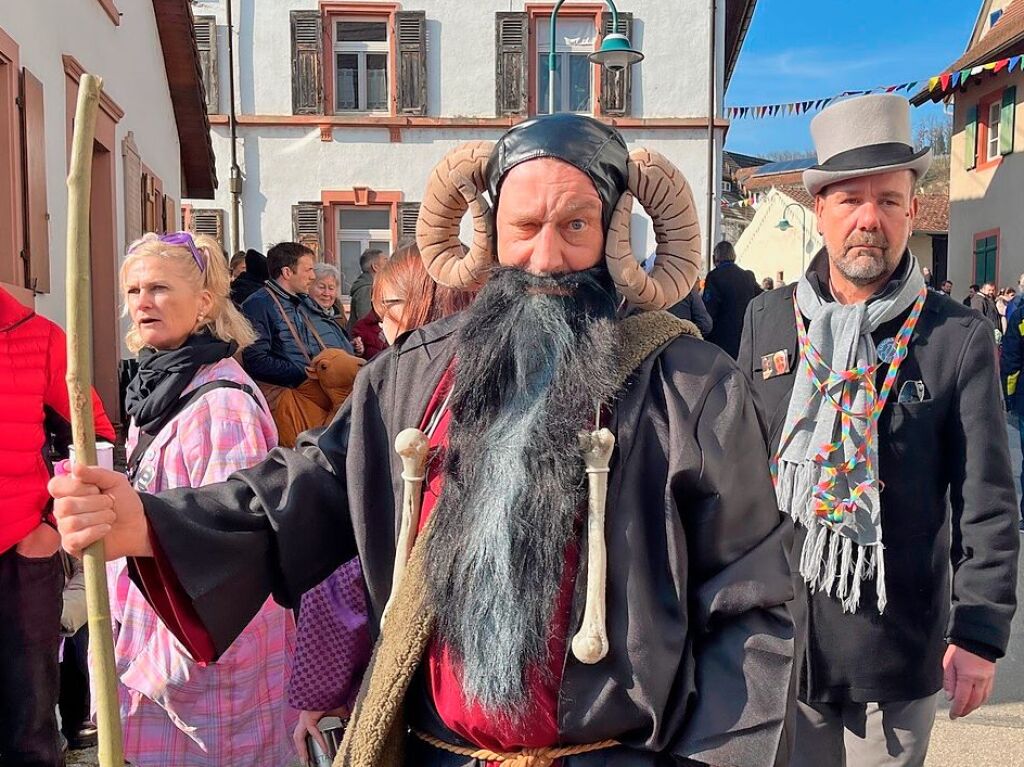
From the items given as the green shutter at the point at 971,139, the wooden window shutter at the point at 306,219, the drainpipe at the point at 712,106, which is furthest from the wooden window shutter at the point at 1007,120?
the wooden window shutter at the point at 306,219

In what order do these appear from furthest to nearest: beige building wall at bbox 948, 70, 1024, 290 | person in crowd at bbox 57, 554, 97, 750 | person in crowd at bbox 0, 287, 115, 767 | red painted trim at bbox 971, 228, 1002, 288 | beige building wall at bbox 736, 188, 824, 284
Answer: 1. beige building wall at bbox 736, 188, 824, 284
2. red painted trim at bbox 971, 228, 1002, 288
3. beige building wall at bbox 948, 70, 1024, 290
4. person in crowd at bbox 57, 554, 97, 750
5. person in crowd at bbox 0, 287, 115, 767

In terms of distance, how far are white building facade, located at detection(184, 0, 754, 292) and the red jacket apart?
45.1 feet

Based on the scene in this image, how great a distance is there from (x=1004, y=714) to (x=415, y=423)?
10.7ft

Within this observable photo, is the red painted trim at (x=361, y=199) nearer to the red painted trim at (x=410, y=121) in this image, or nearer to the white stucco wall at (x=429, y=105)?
the white stucco wall at (x=429, y=105)

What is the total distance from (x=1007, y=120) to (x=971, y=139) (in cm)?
212

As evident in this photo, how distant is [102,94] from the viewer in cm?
751

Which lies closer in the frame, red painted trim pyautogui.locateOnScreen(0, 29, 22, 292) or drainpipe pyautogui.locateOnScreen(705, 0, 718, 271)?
red painted trim pyautogui.locateOnScreen(0, 29, 22, 292)

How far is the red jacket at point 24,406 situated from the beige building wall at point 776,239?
28.4 m

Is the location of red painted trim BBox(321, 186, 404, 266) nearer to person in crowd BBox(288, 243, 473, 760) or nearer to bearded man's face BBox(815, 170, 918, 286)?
bearded man's face BBox(815, 170, 918, 286)

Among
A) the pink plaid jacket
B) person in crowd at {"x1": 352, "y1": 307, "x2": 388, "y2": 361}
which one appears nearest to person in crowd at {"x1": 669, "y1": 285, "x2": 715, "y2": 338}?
person in crowd at {"x1": 352, "y1": 307, "x2": 388, "y2": 361}

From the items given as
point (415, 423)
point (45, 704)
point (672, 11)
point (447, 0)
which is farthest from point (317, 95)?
point (415, 423)

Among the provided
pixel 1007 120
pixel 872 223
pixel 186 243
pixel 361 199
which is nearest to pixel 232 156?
pixel 361 199

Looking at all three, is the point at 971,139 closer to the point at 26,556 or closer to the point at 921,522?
the point at 921,522

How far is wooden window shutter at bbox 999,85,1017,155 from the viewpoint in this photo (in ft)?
60.7
